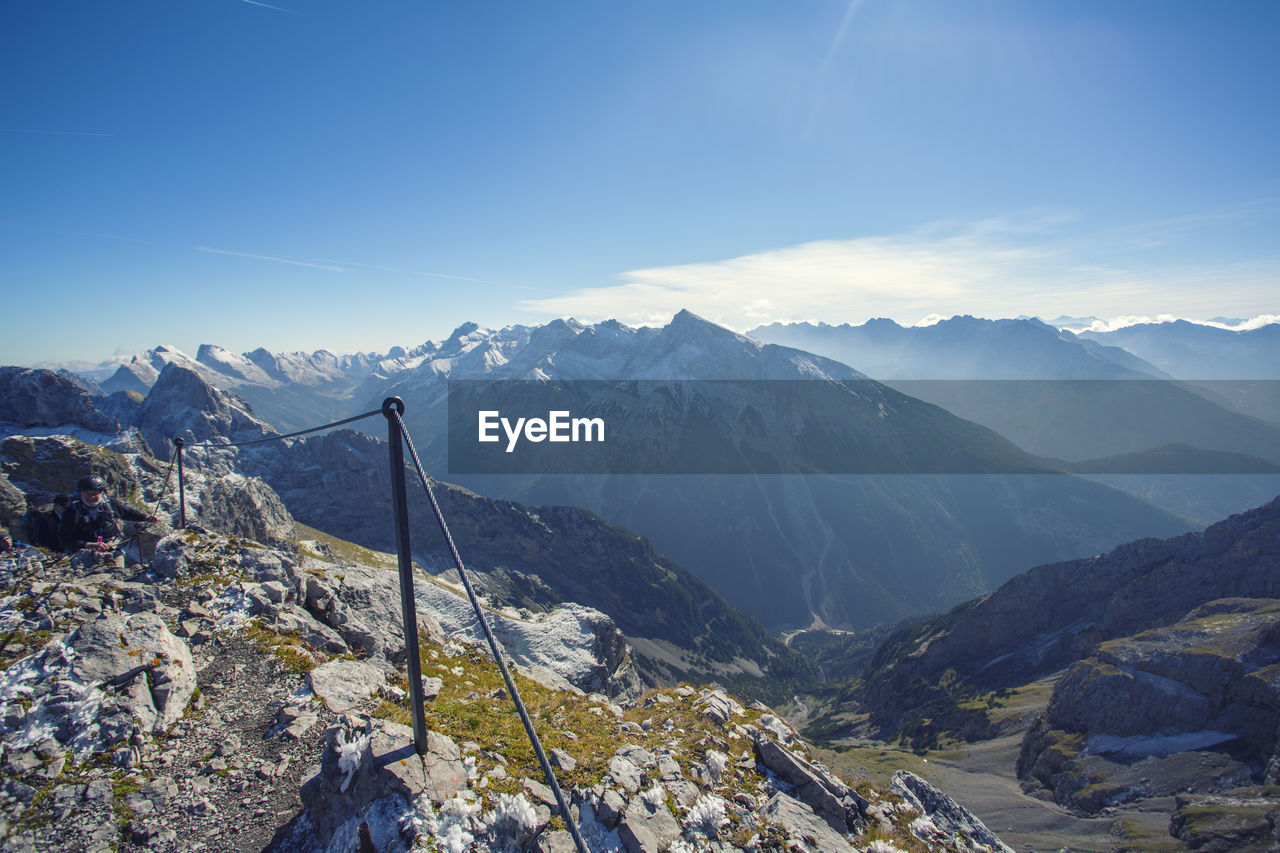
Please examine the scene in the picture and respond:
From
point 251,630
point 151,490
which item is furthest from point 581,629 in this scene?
point 251,630

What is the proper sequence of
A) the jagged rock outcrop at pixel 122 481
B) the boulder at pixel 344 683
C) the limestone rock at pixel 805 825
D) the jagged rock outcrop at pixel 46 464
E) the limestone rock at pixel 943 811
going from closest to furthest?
the boulder at pixel 344 683, the limestone rock at pixel 805 825, the limestone rock at pixel 943 811, the jagged rock outcrop at pixel 46 464, the jagged rock outcrop at pixel 122 481

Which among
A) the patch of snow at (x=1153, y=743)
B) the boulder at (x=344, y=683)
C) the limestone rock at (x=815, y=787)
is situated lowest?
the patch of snow at (x=1153, y=743)

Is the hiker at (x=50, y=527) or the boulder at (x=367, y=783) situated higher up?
the hiker at (x=50, y=527)

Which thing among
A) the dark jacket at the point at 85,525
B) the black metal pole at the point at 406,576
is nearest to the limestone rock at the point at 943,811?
the black metal pole at the point at 406,576

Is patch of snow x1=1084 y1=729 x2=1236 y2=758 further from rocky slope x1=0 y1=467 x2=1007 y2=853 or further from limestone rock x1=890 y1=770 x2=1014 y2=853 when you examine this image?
rocky slope x1=0 y1=467 x2=1007 y2=853

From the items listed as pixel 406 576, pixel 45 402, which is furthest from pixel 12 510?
pixel 45 402

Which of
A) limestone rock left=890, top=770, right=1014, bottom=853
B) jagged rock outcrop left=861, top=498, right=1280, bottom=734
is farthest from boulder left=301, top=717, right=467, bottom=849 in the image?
jagged rock outcrop left=861, top=498, right=1280, bottom=734

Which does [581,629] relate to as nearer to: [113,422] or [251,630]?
[251,630]

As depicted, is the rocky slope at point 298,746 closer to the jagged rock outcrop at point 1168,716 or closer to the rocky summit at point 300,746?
the rocky summit at point 300,746

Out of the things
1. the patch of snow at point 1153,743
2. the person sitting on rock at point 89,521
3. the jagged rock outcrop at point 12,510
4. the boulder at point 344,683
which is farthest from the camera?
the patch of snow at point 1153,743
